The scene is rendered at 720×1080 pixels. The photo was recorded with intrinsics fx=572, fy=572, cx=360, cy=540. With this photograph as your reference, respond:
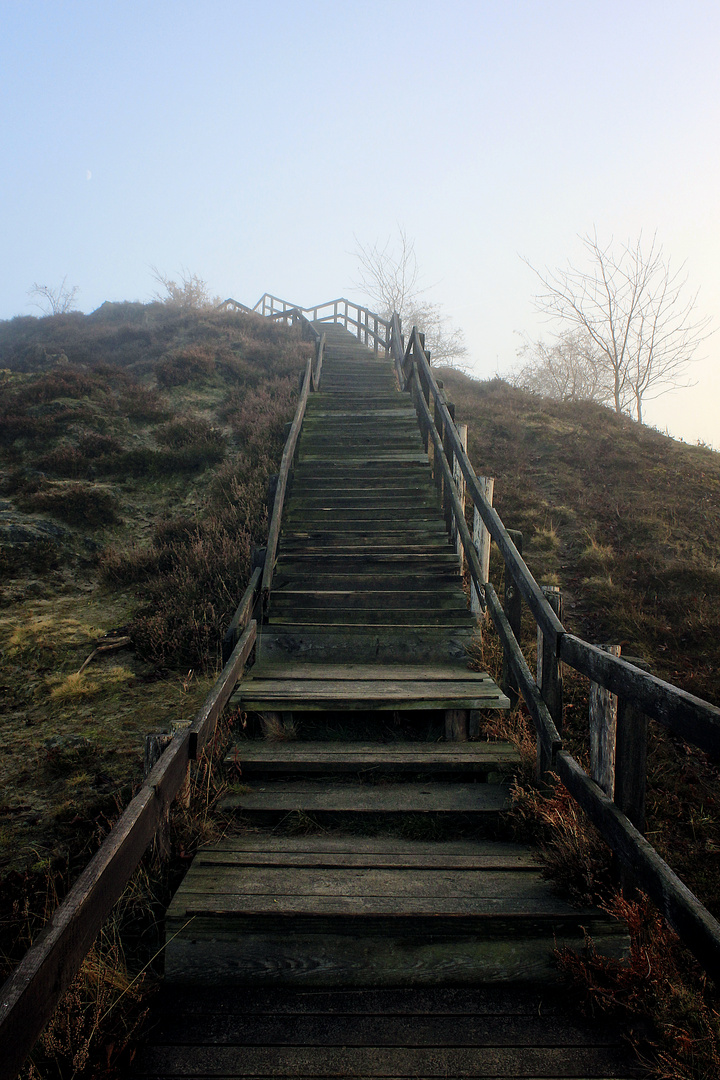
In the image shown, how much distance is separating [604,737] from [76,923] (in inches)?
95.5

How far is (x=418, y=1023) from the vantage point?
220 centimetres

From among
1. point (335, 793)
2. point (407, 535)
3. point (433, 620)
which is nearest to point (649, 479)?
point (407, 535)

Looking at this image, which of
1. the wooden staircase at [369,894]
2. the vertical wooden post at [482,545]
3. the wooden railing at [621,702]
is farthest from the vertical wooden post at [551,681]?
the vertical wooden post at [482,545]

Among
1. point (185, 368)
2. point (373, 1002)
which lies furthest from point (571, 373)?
point (373, 1002)

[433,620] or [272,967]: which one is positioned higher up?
[433,620]

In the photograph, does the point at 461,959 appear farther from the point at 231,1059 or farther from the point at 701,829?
the point at 701,829

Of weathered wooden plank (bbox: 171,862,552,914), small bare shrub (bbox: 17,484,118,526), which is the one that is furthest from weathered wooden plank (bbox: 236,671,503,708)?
small bare shrub (bbox: 17,484,118,526)

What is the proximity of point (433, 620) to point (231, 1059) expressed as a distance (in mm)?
3959

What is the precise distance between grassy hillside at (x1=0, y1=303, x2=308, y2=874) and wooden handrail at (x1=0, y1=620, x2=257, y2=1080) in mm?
1024

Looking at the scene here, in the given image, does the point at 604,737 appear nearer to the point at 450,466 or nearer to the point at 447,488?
the point at 447,488

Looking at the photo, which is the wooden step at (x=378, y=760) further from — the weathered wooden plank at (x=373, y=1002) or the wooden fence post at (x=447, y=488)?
the wooden fence post at (x=447, y=488)

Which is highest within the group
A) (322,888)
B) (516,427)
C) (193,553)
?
(516,427)

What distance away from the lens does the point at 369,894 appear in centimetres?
267

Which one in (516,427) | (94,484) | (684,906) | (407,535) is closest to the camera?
(684,906)
